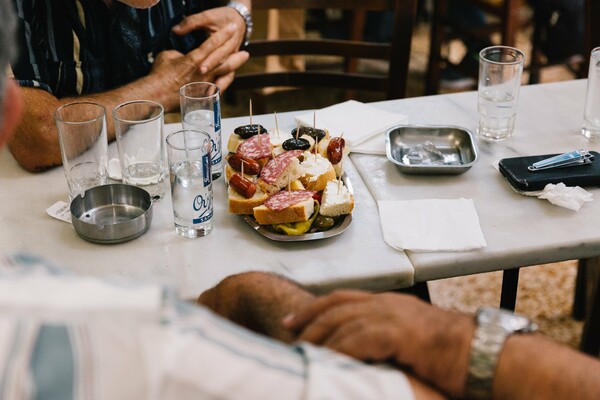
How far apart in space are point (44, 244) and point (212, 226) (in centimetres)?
33

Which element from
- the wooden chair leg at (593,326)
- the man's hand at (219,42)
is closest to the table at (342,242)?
the wooden chair leg at (593,326)

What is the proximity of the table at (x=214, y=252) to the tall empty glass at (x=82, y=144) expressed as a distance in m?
0.08

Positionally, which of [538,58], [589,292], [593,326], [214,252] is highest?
[214,252]

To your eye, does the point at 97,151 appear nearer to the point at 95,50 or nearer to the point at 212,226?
the point at 212,226

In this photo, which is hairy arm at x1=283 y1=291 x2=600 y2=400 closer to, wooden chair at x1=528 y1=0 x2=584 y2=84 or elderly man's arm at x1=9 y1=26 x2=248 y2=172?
elderly man's arm at x1=9 y1=26 x2=248 y2=172

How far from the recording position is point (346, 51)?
2.47 metres

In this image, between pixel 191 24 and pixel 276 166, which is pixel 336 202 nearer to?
pixel 276 166

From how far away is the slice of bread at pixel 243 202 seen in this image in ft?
4.94

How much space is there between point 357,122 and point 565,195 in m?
0.57

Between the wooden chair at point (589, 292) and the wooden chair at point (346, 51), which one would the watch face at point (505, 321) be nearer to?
the wooden chair at point (589, 292)

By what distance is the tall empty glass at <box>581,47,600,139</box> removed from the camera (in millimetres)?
1814

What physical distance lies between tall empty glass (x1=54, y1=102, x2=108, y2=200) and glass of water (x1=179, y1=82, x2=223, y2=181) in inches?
8.2

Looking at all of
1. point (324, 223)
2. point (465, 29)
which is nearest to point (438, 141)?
point (324, 223)

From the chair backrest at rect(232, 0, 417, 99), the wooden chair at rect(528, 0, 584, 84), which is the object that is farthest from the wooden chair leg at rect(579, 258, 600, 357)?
the wooden chair at rect(528, 0, 584, 84)
